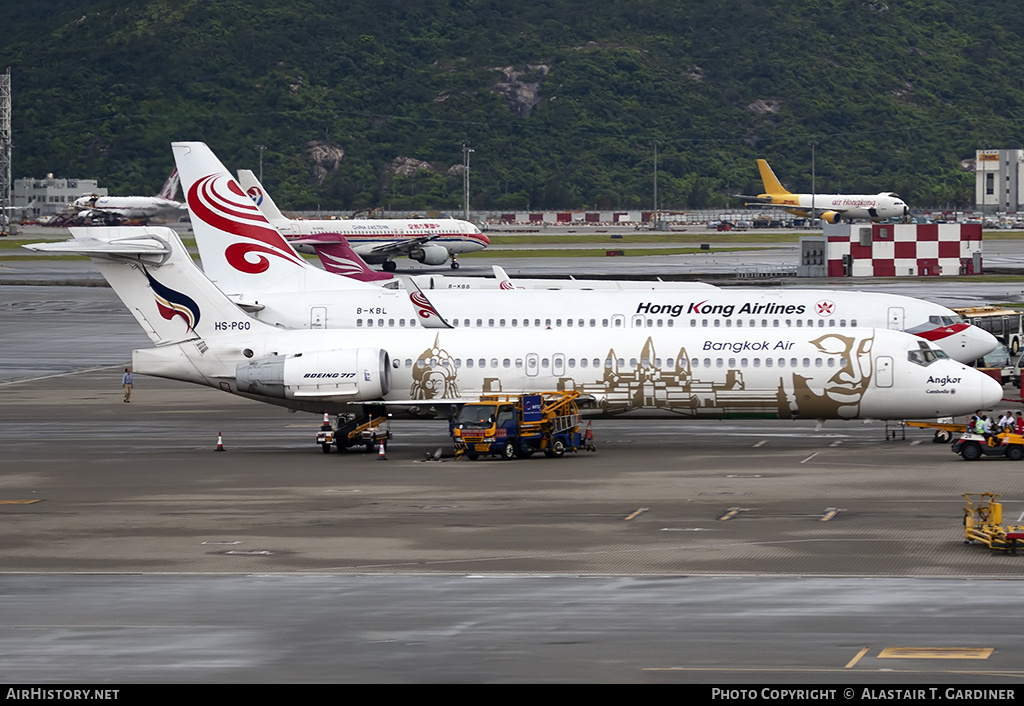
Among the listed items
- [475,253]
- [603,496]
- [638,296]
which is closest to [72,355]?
[638,296]

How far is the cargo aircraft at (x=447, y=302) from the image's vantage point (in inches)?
2421

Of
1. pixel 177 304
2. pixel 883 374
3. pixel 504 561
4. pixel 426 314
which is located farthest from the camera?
pixel 426 314

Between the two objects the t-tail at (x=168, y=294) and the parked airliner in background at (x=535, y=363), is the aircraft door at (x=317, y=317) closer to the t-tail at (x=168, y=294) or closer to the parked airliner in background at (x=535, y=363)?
the parked airliner in background at (x=535, y=363)

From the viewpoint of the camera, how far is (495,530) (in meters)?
35.3

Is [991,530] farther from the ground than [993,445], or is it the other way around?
[993,445]

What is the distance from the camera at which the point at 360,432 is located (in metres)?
49.7

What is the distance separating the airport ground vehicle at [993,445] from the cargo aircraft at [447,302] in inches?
614

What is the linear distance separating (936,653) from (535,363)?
2771 cm

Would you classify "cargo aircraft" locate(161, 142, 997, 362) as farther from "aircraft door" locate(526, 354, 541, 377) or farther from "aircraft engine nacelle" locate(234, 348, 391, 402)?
"aircraft door" locate(526, 354, 541, 377)

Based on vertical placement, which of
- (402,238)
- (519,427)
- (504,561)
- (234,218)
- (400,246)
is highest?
(402,238)

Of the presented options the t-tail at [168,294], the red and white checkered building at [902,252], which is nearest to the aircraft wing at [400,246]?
the red and white checkered building at [902,252]

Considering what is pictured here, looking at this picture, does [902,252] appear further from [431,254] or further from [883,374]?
[883,374]

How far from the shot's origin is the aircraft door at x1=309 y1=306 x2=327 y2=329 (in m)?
61.7

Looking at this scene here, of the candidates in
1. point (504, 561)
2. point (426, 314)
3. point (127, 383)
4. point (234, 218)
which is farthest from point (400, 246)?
point (504, 561)
